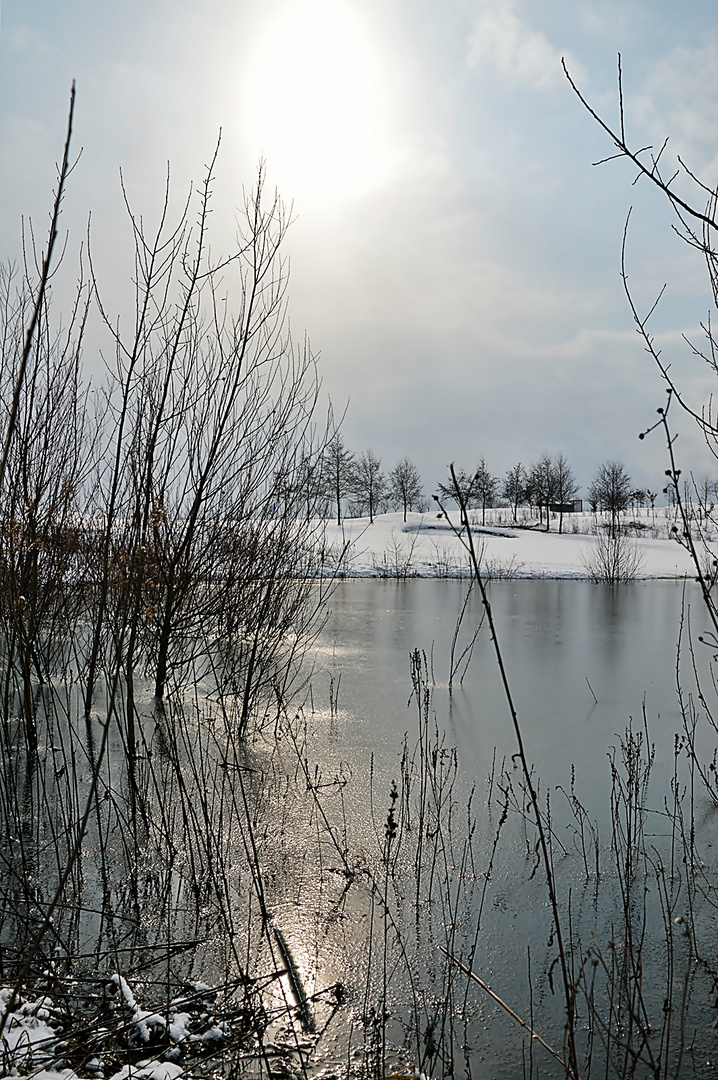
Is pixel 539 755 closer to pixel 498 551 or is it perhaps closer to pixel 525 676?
pixel 525 676

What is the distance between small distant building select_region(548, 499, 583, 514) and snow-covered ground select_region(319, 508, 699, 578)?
24.2 ft

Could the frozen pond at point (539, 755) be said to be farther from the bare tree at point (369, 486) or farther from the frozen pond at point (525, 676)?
the bare tree at point (369, 486)

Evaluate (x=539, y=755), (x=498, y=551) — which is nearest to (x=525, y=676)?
(x=539, y=755)

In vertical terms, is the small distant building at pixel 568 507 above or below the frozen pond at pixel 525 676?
above

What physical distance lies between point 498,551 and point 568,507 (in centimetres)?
2778

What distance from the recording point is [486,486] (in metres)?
46.2

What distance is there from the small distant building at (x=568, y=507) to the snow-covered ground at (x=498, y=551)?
7.38 meters

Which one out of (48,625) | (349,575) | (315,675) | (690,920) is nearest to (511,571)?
(349,575)

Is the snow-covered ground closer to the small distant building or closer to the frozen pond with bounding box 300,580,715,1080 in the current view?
the small distant building

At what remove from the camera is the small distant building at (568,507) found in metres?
52.5

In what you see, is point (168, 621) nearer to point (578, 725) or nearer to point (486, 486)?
point (578, 725)

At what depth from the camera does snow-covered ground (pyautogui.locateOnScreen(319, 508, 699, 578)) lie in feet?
90.2

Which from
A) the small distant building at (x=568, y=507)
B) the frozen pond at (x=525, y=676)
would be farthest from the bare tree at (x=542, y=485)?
the frozen pond at (x=525, y=676)

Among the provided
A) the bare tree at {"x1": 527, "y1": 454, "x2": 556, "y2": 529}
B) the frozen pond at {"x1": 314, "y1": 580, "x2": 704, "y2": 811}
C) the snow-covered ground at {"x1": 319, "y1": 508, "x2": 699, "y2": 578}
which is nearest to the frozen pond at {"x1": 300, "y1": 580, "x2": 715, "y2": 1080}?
the frozen pond at {"x1": 314, "y1": 580, "x2": 704, "y2": 811}
